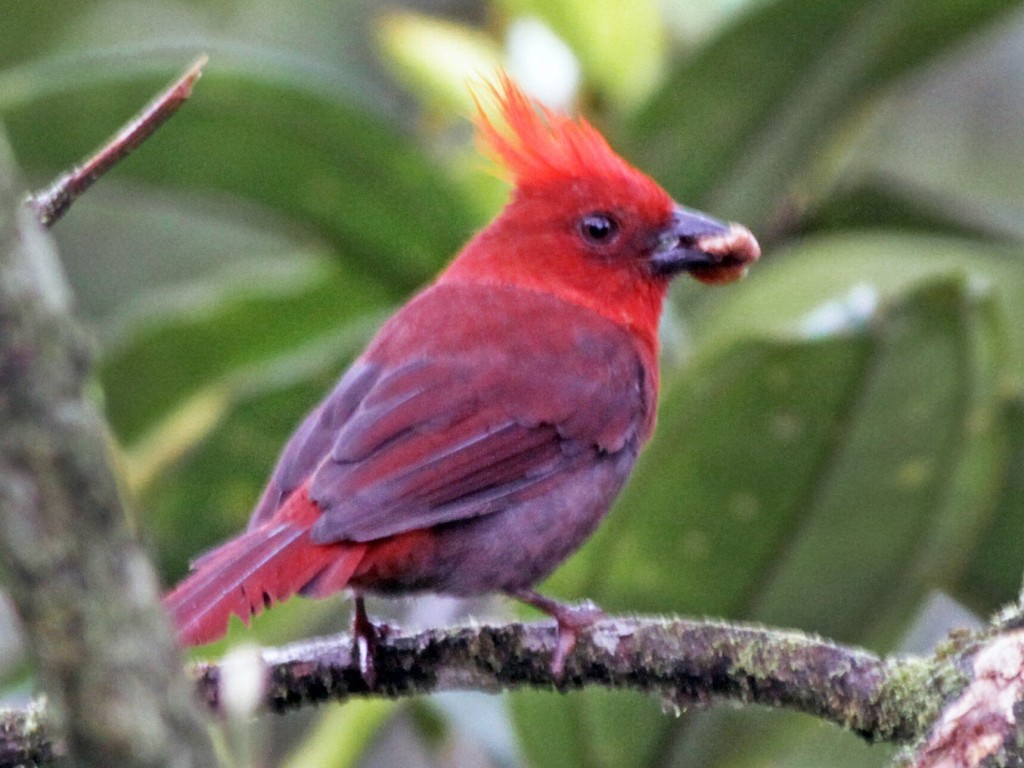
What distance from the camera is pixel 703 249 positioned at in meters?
3.21

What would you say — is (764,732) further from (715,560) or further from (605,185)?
(605,185)

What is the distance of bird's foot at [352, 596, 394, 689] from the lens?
2348 millimetres

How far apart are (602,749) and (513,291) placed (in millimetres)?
965

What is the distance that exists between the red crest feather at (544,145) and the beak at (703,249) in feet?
0.54

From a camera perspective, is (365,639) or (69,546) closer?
(69,546)

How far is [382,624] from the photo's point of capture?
8.43 ft

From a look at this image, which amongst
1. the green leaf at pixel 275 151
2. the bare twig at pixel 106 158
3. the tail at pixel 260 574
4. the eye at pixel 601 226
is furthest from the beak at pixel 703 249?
the bare twig at pixel 106 158

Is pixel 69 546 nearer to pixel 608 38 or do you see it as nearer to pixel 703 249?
pixel 703 249

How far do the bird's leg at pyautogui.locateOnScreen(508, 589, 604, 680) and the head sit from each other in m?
0.95

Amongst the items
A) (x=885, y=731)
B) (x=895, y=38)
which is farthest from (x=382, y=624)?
(x=895, y=38)

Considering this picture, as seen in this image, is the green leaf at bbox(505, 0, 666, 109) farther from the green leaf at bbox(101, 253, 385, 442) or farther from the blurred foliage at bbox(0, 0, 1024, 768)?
the green leaf at bbox(101, 253, 385, 442)

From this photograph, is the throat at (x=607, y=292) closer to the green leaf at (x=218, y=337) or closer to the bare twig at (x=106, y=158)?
the green leaf at (x=218, y=337)

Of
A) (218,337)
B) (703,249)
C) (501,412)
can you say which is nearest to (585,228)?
(703,249)

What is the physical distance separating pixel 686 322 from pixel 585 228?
2.56ft
